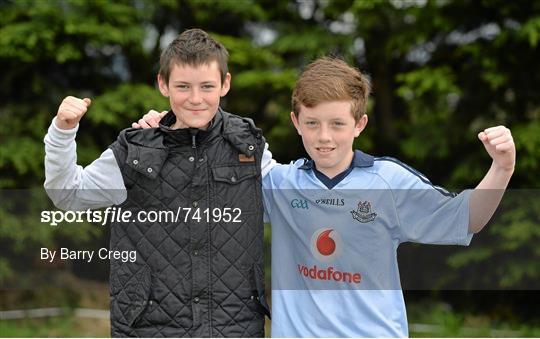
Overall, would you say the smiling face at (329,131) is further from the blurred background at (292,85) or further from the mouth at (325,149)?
the blurred background at (292,85)

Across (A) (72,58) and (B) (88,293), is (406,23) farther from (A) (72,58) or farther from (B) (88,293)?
(B) (88,293)

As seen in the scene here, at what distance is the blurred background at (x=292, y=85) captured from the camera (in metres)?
5.52

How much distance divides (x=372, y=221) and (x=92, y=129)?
14.0 ft

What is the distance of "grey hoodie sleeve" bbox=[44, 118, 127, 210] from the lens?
2352mm

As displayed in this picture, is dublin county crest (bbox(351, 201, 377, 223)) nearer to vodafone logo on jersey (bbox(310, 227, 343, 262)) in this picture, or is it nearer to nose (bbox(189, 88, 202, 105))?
vodafone logo on jersey (bbox(310, 227, 343, 262))

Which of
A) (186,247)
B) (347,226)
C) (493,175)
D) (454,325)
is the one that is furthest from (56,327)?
(493,175)

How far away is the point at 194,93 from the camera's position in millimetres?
2492

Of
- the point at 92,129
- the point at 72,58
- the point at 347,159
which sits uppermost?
the point at 72,58

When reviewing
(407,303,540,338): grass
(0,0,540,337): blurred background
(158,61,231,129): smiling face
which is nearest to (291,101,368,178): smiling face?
(158,61,231,129): smiling face

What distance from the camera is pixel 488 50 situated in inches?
224

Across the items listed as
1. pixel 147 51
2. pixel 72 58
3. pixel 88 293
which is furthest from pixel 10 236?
pixel 147 51

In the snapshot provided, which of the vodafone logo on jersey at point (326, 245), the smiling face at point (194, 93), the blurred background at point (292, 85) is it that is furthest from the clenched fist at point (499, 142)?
the blurred background at point (292, 85)

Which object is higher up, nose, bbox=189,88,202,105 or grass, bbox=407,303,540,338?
nose, bbox=189,88,202,105

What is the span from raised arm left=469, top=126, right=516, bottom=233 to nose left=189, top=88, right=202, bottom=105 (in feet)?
2.88
